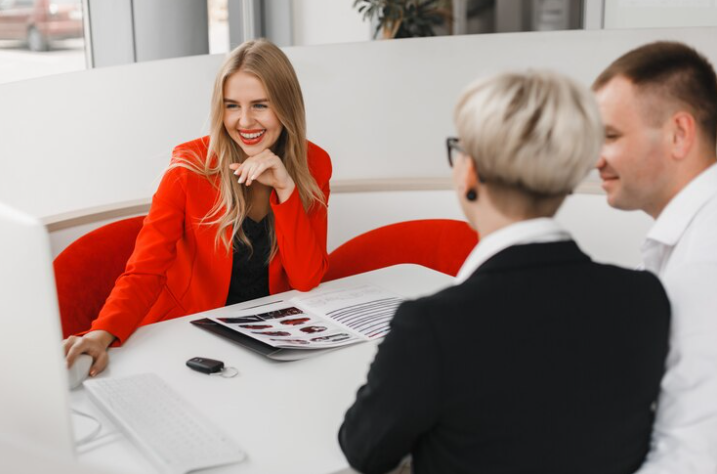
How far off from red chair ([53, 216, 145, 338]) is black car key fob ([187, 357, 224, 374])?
0.97 m

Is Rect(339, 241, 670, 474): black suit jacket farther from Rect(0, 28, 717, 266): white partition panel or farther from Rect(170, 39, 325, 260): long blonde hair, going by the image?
Rect(0, 28, 717, 266): white partition panel

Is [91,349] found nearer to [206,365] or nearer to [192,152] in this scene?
[206,365]

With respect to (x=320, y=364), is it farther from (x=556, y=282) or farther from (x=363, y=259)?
(x=363, y=259)

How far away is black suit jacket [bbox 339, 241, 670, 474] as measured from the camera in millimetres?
1144

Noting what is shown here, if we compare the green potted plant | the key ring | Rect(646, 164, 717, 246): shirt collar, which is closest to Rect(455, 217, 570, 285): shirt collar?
Rect(646, 164, 717, 246): shirt collar

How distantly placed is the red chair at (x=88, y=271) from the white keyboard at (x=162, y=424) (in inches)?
39.4

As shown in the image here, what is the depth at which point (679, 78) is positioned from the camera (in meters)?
1.61

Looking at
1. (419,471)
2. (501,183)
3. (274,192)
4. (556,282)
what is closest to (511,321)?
(556,282)

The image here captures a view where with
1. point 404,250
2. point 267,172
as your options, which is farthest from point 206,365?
point 404,250

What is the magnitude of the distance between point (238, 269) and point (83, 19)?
249 cm

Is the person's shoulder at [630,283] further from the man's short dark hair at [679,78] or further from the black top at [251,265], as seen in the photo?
the black top at [251,265]

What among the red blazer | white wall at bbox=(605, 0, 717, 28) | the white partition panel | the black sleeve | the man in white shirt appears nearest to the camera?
the black sleeve

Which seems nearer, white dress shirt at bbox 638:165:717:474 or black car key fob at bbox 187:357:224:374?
white dress shirt at bbox 638:165:717:474

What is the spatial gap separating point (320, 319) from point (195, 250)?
59cm
